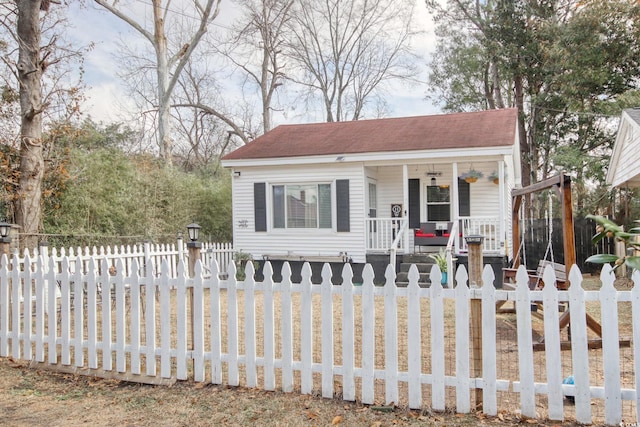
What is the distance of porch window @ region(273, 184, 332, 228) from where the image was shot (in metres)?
12.5

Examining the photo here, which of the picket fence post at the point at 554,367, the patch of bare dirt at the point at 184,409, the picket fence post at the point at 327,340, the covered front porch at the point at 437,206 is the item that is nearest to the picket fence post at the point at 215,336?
the patch of bare dirt at the point at 184,409

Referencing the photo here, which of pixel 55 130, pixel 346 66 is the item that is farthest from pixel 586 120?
pixel 55 130

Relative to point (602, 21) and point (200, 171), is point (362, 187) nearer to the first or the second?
point (602, 21)

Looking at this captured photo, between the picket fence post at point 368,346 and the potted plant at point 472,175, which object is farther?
the potted plant at point 472,175

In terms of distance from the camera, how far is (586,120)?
1989 centimetres

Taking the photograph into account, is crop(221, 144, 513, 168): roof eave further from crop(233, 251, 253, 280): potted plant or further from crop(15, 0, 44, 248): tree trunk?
crop(15, 0, 44, 248): tree trunk

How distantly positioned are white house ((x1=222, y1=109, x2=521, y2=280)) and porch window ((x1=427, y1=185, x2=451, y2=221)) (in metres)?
0.03

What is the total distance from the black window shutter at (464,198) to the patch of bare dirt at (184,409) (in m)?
9.99

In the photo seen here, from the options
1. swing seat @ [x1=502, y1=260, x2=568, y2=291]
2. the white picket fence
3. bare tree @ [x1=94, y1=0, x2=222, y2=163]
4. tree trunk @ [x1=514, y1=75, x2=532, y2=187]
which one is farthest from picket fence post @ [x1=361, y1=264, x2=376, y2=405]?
tree trunk @ [x1=514, y1=75, x2=532, y2=187]

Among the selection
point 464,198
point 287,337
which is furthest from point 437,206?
point 287,337

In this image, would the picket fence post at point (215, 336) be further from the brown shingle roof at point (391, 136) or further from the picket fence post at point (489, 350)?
the brown shingle roof at point (391, 136)

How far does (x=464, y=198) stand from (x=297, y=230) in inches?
180

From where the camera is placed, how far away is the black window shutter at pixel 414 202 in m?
13.6

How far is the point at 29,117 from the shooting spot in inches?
329
